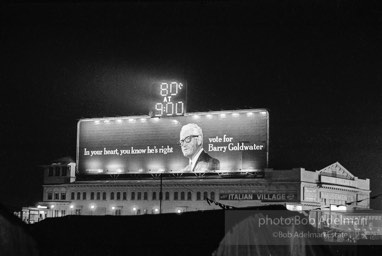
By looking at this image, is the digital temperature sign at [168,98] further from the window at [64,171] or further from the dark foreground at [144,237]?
the dark foreground at [144,237]

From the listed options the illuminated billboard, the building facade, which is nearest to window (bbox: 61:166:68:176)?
the building facade

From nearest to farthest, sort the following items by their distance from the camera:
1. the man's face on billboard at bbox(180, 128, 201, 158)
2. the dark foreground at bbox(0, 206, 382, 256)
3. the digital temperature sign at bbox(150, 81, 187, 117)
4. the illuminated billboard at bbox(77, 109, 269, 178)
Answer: the dark foreground at bbox(0, 206, 382, 256)
the illuminated billboard at bbox(77, 109, 269, 178)
the man's face on billboard at bbox(180, 128, 201, 158)
the digital temperature sign at bbox(150, 81, 187, 117)

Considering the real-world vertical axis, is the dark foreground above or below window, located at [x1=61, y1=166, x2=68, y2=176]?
below

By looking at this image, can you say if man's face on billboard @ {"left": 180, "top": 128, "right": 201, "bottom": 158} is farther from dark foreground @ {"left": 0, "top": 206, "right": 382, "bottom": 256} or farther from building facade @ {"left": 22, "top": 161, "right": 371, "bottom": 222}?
dark foreground @ {"left": 0, "top": 206, "right": 382, "bottom": 256}

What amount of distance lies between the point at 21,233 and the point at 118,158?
6152 centimetres

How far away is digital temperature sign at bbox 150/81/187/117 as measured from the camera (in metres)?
70.6

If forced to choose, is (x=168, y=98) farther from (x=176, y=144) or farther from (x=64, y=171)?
(x=64, y=171)

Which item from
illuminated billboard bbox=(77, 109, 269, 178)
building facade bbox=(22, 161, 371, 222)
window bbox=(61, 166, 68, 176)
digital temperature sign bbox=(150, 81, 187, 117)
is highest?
digital temperature sign bbox=(150, 81, 187, 117)

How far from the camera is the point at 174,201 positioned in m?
74.8

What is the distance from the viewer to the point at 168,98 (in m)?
71.7

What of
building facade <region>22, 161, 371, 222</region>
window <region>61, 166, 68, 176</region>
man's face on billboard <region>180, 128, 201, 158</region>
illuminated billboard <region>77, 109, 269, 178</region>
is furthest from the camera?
window <region>61, 166, 68, 176</region>

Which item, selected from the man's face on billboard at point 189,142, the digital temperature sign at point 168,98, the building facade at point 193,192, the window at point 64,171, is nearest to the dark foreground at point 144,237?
the building facade at point 193,192

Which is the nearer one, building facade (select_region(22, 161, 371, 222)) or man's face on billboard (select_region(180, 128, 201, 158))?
man's face on billboard (select_region(180, 128, 201, 158))

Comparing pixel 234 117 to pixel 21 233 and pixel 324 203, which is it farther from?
pixel 21 233
